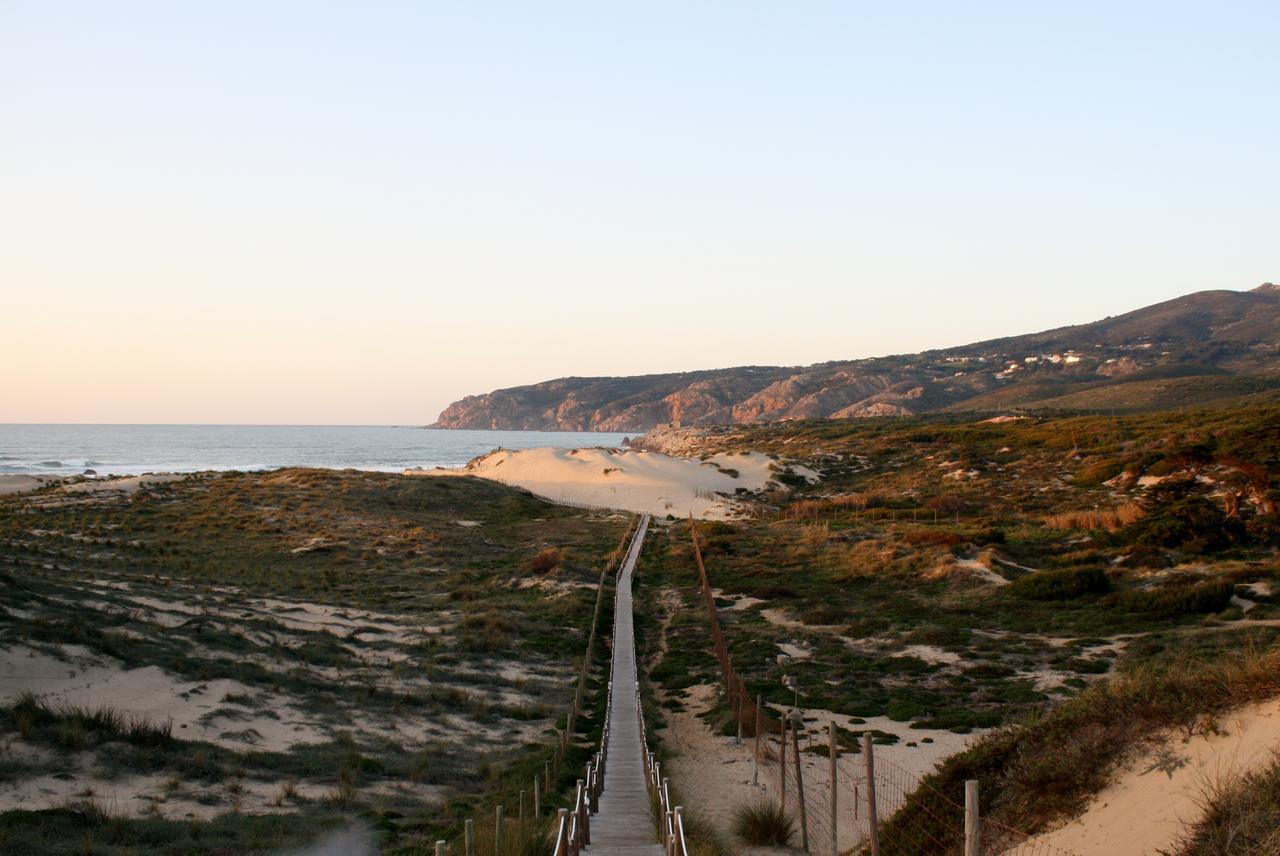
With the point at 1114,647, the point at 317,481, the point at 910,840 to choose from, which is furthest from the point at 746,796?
the point at 317,481

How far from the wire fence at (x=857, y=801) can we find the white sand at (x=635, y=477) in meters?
44.2

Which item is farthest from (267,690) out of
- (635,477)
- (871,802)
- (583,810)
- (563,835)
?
(635,477)

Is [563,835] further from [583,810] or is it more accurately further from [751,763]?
[751,763]

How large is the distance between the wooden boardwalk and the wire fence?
1.97 metres

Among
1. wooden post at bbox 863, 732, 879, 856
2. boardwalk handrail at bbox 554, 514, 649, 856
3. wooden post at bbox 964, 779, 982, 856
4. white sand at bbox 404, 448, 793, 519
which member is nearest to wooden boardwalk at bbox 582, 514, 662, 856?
boardwalk handrail at bbox 554, 514, 649, 856

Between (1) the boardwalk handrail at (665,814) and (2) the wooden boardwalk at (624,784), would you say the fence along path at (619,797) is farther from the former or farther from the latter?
(1) the boardwalk handrail at (665,814)

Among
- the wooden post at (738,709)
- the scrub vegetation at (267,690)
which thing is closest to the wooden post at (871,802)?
the scrub vegetation at (267,690)

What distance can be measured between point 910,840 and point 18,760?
37.3 feet

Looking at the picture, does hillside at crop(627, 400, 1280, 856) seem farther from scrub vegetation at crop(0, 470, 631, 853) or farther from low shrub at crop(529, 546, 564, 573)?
low shrub at crop(529, 546, 564, 573)

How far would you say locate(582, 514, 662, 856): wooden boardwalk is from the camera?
10.1 m

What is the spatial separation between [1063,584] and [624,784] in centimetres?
1899

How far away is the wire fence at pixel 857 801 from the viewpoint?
25.8 ft

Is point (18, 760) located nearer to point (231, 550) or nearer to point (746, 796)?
point (746, 796)

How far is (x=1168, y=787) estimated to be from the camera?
7.39m
